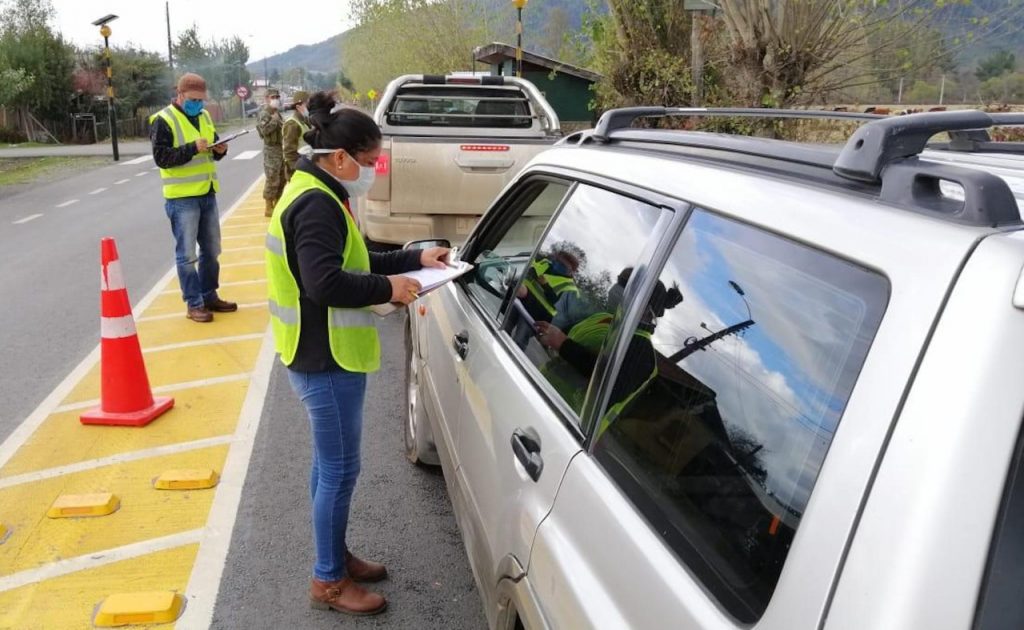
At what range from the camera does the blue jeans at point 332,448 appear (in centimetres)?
280

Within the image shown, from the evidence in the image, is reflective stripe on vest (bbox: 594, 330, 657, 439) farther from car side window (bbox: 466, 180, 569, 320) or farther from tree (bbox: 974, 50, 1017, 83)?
tree (bbox: 974, 50, 1017, 83)

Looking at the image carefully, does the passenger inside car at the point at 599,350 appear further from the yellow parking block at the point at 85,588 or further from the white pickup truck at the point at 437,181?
the white pickup truck at the point at 437,181

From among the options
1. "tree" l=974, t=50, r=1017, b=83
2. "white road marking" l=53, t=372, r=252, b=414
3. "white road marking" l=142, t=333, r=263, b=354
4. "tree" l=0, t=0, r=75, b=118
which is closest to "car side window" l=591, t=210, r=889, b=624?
"white road marking" l=53, t=372, r=252, b=414

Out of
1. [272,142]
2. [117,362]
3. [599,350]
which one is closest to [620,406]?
[599,350]

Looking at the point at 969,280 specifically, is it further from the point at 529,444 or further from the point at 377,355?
the point at 377,355

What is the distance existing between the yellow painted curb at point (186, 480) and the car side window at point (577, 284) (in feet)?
7.04

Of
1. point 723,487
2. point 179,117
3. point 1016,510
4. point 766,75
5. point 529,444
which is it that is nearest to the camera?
point 1016,510

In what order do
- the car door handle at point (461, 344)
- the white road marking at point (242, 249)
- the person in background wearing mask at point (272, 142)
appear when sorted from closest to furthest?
1. the car door handle at point (461, 344)
2. the white road marking at point (242, 249)
3. the person in background wearing mask at point (272, 142)

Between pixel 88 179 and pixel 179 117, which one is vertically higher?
pixel 179 117

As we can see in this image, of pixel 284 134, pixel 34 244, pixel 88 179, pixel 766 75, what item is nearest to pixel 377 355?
pixel 766 75

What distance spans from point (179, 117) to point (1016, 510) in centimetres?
628

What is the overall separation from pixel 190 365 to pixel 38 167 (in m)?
21.9

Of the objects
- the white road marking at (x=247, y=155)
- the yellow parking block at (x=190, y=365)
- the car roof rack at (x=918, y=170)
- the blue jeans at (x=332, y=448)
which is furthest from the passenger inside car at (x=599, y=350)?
the white road marking at (x=247, y=155)

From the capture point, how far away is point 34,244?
10.6 metres
